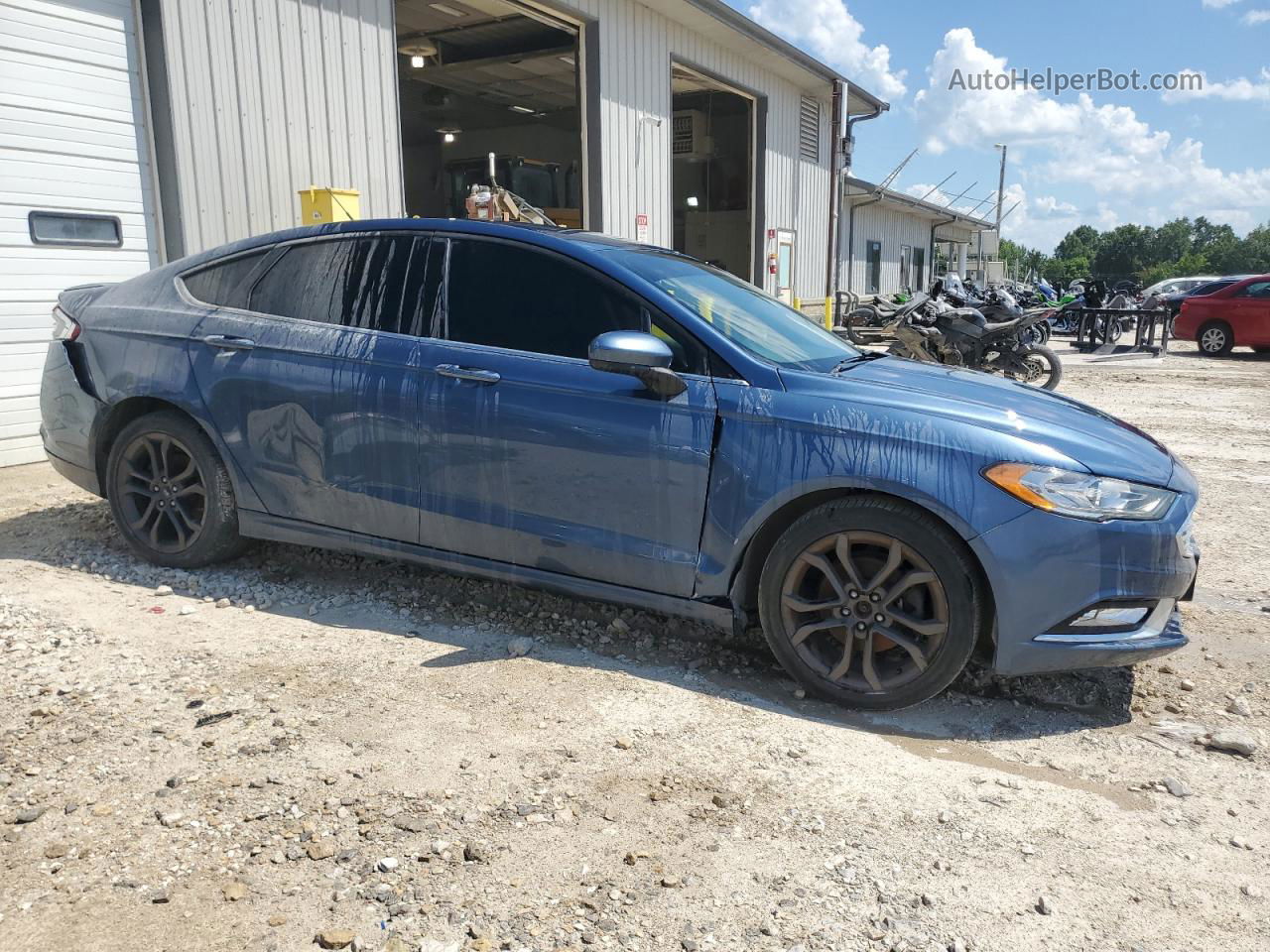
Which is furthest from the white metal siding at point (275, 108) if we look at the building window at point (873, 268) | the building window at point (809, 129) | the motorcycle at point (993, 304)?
the building window at point (873, 268)

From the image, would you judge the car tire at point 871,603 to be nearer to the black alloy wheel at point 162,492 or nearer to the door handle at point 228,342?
the door handle at point 228,342

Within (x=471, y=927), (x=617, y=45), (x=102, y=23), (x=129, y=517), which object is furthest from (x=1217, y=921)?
(x=617, y=45)

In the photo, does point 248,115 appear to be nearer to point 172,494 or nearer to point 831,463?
point 172,494

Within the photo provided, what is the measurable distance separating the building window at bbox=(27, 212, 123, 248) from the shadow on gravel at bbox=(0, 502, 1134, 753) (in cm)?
250

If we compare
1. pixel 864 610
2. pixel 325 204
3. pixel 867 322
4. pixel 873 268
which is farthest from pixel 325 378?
pixel 873 268

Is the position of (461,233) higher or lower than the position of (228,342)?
higher

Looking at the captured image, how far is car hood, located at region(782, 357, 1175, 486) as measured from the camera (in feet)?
9.82

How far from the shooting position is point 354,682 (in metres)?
3.24

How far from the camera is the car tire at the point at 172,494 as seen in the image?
13.5ft

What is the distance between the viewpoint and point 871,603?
302cm

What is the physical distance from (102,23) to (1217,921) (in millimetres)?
7962

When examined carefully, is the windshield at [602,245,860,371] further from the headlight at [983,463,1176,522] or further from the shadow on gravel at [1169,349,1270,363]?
the shadow on gravel at [1169,349,1270,363]

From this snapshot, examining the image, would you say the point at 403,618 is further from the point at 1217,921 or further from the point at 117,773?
the point at 1217,921

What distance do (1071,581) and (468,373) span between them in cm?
220
